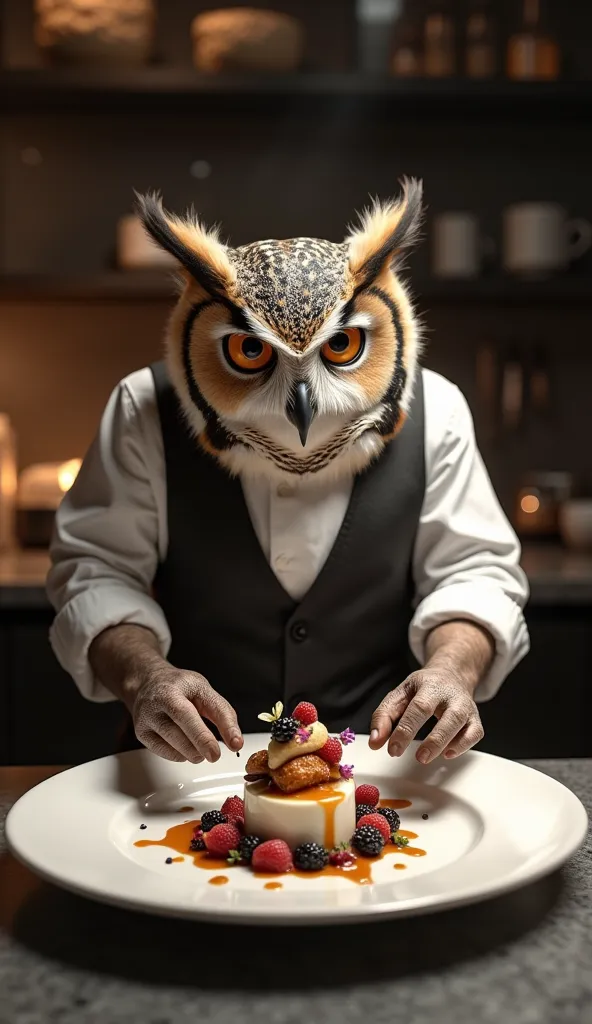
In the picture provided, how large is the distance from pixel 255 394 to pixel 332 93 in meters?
1.72

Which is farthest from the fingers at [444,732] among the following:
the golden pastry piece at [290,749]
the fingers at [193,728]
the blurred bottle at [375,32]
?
the blurred bottle at [375,32]

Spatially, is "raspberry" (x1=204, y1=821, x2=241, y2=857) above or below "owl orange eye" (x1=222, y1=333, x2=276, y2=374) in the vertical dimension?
Result: below

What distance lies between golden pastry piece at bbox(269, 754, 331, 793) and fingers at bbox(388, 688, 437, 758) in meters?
0.07

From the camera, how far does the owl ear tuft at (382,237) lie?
4.02 ft

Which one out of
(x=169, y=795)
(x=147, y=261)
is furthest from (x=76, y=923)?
(x=147, y=261)

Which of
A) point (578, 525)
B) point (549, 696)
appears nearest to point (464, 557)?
point (549, 696)

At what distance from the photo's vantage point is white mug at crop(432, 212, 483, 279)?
2803mm

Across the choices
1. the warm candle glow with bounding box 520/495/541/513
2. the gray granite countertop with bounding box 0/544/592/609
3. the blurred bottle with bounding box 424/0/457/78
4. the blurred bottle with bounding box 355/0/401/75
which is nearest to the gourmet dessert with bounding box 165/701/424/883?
the gray granite countertop with bounding box 0/544/592/609

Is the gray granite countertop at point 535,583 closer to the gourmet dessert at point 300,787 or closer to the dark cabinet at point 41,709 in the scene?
the dark cabinet at point 41,709

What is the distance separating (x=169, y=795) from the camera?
1117mm

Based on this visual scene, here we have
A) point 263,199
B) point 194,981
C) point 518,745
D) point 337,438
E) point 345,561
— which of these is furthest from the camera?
point 263,199

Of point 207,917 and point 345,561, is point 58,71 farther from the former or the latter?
point 207,917

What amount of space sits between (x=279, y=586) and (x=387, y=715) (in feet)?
1.43

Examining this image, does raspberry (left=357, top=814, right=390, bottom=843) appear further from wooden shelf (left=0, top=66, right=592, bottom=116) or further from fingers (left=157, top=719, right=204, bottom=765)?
wooden shelf (left=0, top=66, right=592, bottom=116)
